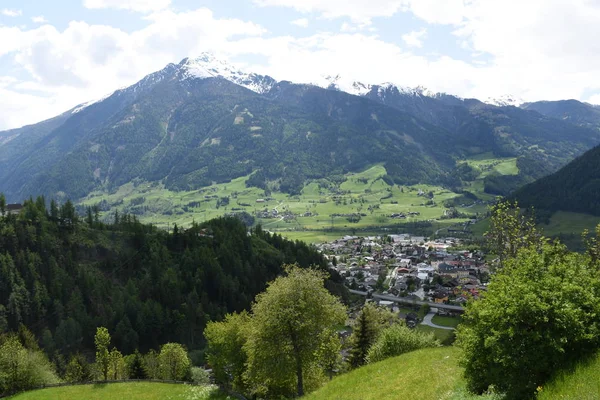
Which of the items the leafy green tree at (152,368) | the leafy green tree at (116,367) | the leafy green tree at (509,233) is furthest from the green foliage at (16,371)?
the leafy green tree at (509,233)

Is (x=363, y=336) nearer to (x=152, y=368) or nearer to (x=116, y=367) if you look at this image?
(x=152, y=368)

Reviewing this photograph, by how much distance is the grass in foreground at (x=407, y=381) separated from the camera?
2486 centimetres

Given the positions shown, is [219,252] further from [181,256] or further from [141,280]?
[141,280]

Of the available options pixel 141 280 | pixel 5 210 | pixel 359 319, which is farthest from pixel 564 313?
pixel 5 210

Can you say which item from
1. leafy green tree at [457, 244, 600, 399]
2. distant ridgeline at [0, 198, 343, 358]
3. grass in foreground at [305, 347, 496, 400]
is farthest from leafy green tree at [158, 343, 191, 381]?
leafy green tree at [457, 244, 600, 399]

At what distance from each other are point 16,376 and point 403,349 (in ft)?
169

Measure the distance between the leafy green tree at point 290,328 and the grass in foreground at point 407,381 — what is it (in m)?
5.47

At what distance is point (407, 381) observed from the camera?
94.9 feet

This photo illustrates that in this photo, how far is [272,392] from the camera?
4462cm

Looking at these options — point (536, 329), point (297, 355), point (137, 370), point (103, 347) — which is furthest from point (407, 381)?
point (103, 347)

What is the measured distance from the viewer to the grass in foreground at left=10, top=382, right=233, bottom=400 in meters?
45.9

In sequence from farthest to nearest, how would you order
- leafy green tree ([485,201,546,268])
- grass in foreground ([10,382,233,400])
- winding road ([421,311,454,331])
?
1. winding road ([421,311,454,331])
2. grass in foreground ([10,382,233,400])
3. leafy green tree ([485,201,546,268])

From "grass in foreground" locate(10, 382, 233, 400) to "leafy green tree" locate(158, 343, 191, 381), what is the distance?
16.7 meters

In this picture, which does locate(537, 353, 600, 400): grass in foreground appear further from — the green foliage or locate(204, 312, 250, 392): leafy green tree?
the green foliage
